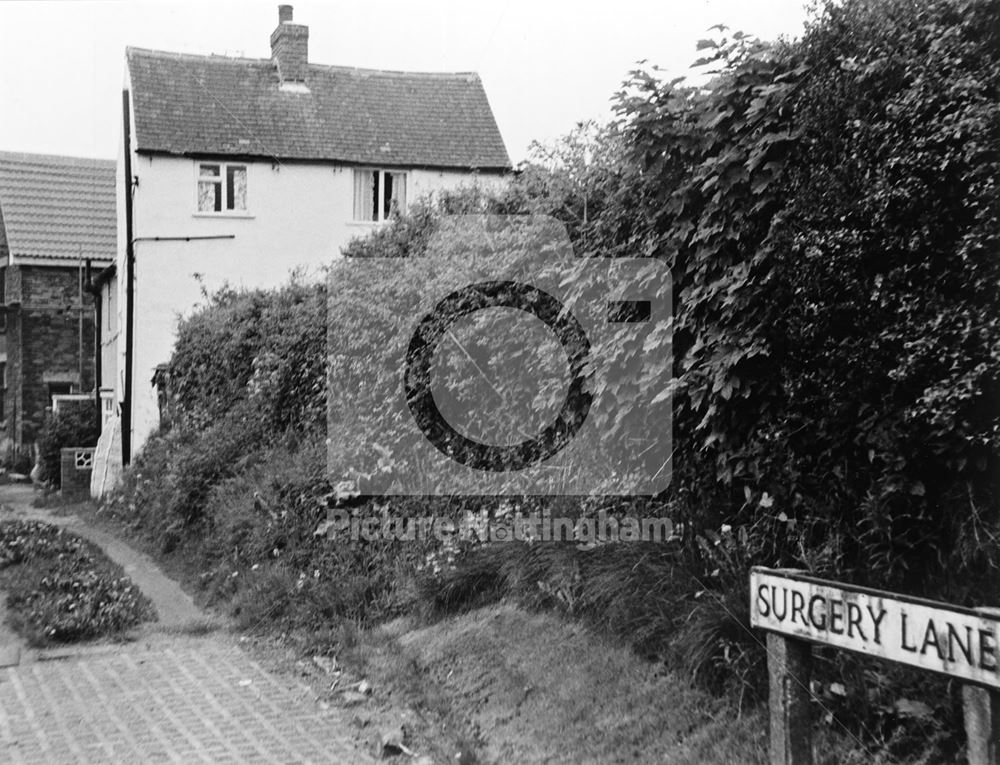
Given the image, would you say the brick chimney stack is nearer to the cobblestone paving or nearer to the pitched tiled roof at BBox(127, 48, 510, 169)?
the pitched tiled roof at BBox(127, 48, 510, 169)

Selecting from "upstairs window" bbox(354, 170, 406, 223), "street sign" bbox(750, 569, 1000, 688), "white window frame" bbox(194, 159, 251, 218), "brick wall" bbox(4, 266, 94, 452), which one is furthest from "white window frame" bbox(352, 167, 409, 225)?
"street sign" bbox(750, 569, 1000, 688)

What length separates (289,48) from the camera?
28.8 m

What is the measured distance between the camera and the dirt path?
21.7ft

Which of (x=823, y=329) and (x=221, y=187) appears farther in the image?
(x=221, y=187)

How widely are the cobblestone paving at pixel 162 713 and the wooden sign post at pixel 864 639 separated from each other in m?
3.01

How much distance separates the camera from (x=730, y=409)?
20.4 feet

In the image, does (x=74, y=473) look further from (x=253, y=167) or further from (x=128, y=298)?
(x=253, y=167)

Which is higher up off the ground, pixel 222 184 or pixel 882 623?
pixel 222 184

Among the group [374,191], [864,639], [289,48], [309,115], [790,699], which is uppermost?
[289,48]

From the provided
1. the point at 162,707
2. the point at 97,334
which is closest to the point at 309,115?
the point at 97,334

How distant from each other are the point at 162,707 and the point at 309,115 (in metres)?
22.5

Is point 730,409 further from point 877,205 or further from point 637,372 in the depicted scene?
point 877,205

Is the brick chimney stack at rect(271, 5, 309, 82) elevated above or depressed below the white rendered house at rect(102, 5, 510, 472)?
above

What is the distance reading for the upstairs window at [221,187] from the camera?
26000 millimetres
